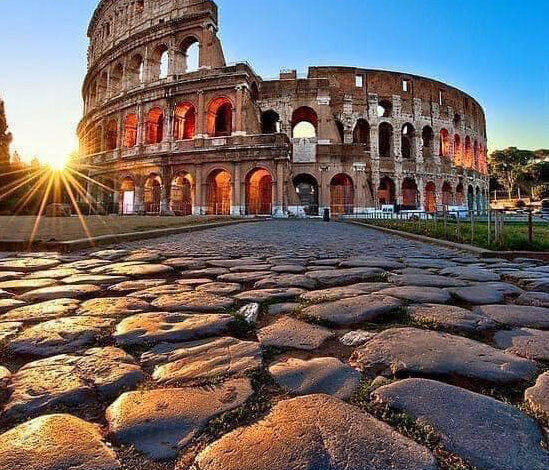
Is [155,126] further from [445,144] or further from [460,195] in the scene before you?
[460,195]

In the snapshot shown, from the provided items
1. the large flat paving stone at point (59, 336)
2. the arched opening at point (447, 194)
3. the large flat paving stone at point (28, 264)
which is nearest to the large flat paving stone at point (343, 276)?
the large flat paving stone at point (59, 336)

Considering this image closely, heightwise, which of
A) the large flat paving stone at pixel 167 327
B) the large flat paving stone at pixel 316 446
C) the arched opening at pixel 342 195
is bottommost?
the large flat paving stone at pixel 316 446

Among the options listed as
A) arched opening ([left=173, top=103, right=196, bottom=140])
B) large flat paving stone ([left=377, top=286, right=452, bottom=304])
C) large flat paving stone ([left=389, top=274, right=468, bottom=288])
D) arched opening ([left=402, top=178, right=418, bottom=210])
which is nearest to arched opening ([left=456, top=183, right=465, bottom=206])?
arched opening ([left=402, top=178, right=418, bottom=210])

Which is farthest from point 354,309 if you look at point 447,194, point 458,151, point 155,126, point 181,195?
point 458,151

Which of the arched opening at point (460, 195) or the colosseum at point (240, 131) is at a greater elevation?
the colosseum at point (240, 131)

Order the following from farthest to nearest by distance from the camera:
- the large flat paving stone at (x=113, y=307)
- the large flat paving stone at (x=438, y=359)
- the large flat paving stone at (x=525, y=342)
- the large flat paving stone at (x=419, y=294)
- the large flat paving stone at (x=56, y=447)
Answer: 1. the large flat paving stone at (x=419, y=294)
2. the large flat paving stone at (x=113, y=307)
3. the large flat paving stone at (x=525, y=342)
4. the large flat paving stone at (x=438, y=359)
5. the large flat paving stone at (x=56, y=447)

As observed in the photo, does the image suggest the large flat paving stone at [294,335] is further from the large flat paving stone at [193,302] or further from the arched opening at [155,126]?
the arched opening at [155,126]

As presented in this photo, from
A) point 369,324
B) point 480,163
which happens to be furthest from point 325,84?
point 369,324

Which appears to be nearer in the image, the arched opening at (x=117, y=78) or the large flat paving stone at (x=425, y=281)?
the large flat paving stone at (x=425, y=281)
